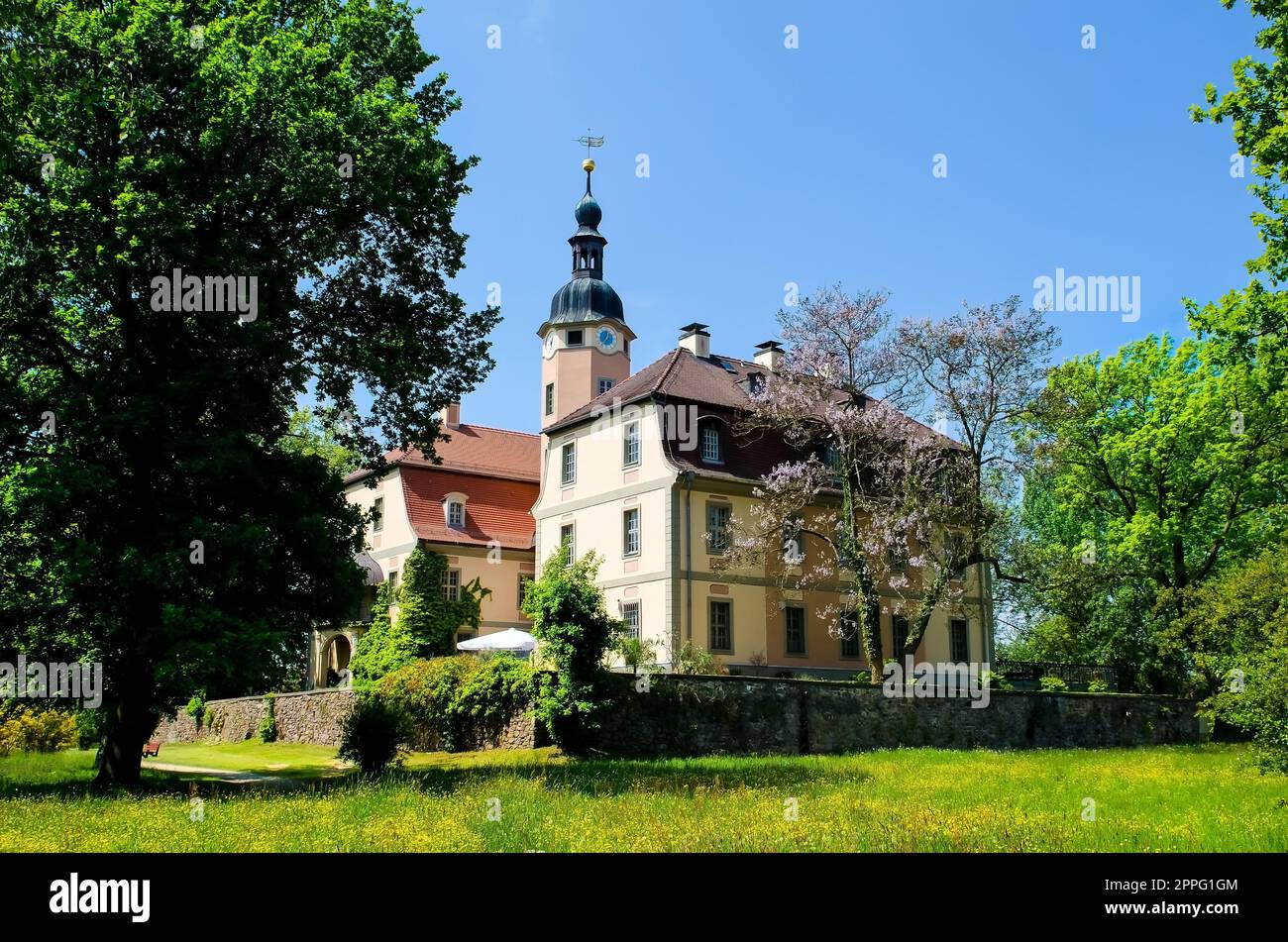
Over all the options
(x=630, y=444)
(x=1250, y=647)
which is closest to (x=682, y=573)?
(x=630, y=444)

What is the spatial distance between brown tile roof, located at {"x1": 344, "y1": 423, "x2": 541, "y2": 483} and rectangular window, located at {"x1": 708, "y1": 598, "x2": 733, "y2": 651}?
14158 millimetres

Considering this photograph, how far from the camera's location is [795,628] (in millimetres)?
36094

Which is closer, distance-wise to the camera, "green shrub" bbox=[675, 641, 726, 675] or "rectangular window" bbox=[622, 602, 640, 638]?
"green shrub" bbox=[675, 641, 726, 675]

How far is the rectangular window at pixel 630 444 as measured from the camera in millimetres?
36094

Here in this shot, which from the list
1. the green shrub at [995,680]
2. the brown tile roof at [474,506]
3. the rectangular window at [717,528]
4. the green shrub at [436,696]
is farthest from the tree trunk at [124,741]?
the brown tile roof at [474,506]

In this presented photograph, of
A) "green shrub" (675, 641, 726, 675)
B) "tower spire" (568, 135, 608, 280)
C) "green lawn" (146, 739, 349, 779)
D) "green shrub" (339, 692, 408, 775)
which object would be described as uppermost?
"tower spire" (568, 135, 608, 280)

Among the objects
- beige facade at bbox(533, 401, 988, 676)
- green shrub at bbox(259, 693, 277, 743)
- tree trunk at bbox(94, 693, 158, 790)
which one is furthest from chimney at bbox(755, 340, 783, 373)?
tree trunk at bbox(94, 693, 158, 790)

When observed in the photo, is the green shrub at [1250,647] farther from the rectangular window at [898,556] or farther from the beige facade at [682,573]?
the rectangular window at [898,556]

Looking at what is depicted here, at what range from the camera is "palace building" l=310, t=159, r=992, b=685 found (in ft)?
113

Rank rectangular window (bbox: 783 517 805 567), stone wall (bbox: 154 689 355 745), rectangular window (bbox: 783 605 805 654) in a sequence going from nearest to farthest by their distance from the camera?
stone wall (bbox: 154 689 355 745) < rectangular window (bbox: 783 517 805 567) < rectangular window (bbox: 783 605 805 654)

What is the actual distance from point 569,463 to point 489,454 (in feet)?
28.1

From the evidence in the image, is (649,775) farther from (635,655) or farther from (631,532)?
(631,532)

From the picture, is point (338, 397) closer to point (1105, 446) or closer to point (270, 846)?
point (270, 846)

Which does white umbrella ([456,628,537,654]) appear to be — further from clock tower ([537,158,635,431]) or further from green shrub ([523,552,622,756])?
clock tower ([537,158,635,431])
